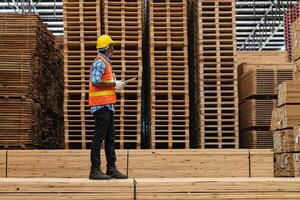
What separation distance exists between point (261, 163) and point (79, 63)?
133 inches

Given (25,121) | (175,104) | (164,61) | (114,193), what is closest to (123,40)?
(164,61)

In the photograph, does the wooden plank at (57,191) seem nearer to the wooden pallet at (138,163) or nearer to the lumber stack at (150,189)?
the lumber stack at (150,189)

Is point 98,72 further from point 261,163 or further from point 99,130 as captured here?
point 261,163

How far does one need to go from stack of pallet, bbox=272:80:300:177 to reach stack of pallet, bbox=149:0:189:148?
2.16m

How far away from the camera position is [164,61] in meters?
8.72

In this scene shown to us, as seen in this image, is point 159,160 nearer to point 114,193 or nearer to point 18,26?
point 114,193

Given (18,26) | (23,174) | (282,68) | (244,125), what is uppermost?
(18,26)

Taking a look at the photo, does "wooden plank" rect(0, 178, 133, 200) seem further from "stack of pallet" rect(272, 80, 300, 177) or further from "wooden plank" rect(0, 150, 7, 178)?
"wooden plank" rect(0, 150, 7, 178)

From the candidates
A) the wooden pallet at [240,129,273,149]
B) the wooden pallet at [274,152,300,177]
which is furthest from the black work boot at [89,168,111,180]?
the wooden pallet at [240,129,273,149]

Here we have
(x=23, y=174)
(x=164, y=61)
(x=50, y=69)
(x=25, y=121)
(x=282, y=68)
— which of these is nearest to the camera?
(x=23, y=174)

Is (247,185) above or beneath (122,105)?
beneath

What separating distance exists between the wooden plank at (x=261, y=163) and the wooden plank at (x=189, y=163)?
0.31 ft

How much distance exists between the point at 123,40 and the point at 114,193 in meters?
4.57

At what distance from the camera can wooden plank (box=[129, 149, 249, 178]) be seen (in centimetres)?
719
